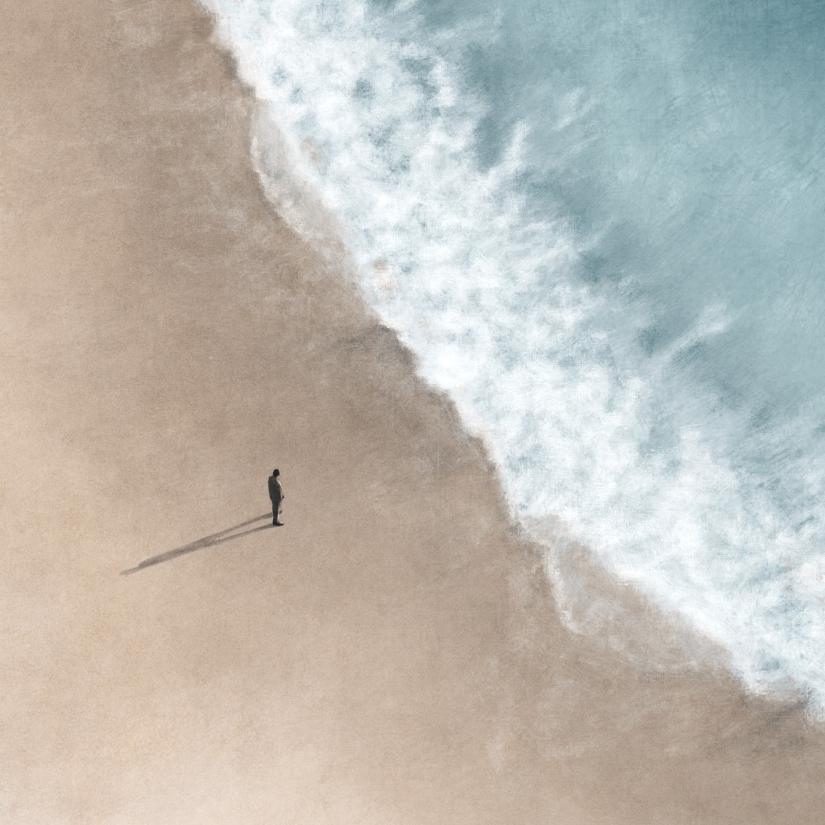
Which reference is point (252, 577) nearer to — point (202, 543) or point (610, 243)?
point (202, 543)

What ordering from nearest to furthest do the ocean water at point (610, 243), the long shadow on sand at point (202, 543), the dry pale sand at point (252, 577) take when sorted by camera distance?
the dry pale sand at point (252, 577) < the long shadow on sand at point (202, 543) < the ocean water at point (610, 243)

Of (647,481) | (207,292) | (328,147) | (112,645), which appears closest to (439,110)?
(328,147)

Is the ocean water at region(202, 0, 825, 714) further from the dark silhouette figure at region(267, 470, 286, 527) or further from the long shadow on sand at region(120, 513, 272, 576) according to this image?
the long shadow on sand at region(120, 513, 272, 576)

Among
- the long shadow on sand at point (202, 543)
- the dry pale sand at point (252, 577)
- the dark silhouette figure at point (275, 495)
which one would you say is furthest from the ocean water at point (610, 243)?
the long shadow on sand at point (202, 543)

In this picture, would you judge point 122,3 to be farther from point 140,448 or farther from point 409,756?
point 409,756

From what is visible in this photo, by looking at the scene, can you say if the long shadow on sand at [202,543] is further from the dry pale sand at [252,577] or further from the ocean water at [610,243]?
the ocean water at [610,243]

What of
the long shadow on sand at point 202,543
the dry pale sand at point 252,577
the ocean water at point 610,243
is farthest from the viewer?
the ocean water at point 610,243
